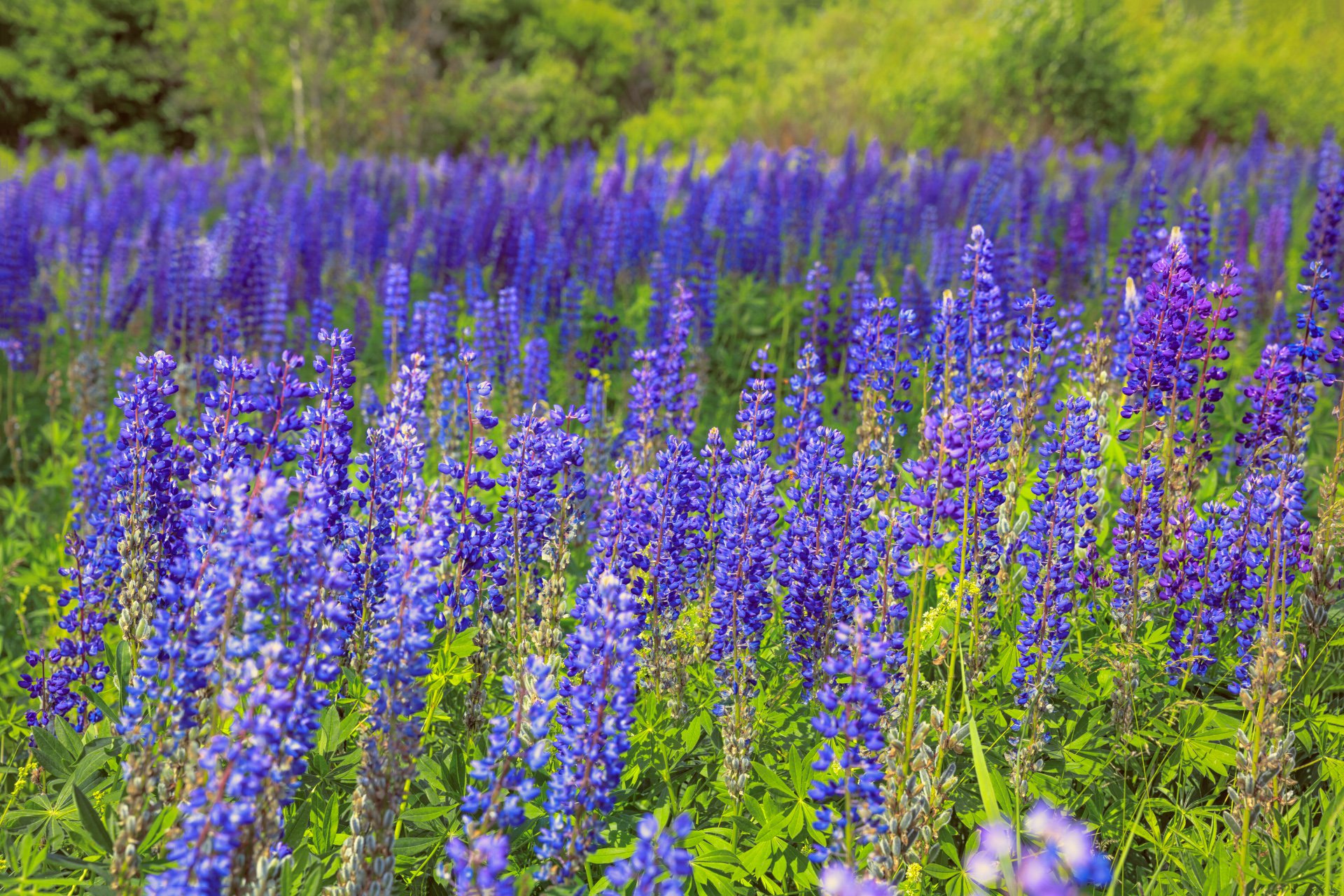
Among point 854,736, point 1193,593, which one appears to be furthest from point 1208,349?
point 854,736

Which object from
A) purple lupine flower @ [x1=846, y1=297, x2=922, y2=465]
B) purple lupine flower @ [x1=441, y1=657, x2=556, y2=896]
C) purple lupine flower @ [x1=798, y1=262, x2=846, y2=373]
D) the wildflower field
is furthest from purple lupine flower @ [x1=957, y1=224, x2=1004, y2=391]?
purple lupine flower @ [x1=441, y1=657, x2=556, y2=896]

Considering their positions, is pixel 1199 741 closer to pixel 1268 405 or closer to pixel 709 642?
pixel 1268 405

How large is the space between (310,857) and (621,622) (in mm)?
1000

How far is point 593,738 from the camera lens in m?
2.04

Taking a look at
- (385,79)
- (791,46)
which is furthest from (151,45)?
(791,46)

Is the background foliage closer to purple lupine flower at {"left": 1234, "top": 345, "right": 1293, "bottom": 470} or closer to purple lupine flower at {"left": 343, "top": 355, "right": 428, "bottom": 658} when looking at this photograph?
purple lupine flower at {"left": 1234, "top": 345, "right": 1293, "bottom": 470}

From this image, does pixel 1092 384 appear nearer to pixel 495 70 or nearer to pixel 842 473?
pixel 842 473

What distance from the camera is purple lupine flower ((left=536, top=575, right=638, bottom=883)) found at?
202cm

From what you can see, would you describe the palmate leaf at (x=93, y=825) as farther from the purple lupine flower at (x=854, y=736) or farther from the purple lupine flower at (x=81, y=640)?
the purple lupine flower at (x=854, y=736)

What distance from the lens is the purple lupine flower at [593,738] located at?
2023mm

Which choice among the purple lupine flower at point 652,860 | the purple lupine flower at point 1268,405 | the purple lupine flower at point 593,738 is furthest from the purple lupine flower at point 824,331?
the purple lupine flower at point 652,860

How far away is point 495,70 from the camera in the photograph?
26.4m

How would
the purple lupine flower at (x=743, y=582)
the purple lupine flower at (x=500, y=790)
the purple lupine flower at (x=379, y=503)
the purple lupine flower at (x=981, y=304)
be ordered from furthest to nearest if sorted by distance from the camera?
the purple lupine flower at (x=981, y=304), the purple lupine flower at (x=379, y=503), the purple lupine flower at (x=743, y=582), the purple lupine flower at (x=500, y=790)

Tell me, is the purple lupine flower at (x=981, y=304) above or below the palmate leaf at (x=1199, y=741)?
above
